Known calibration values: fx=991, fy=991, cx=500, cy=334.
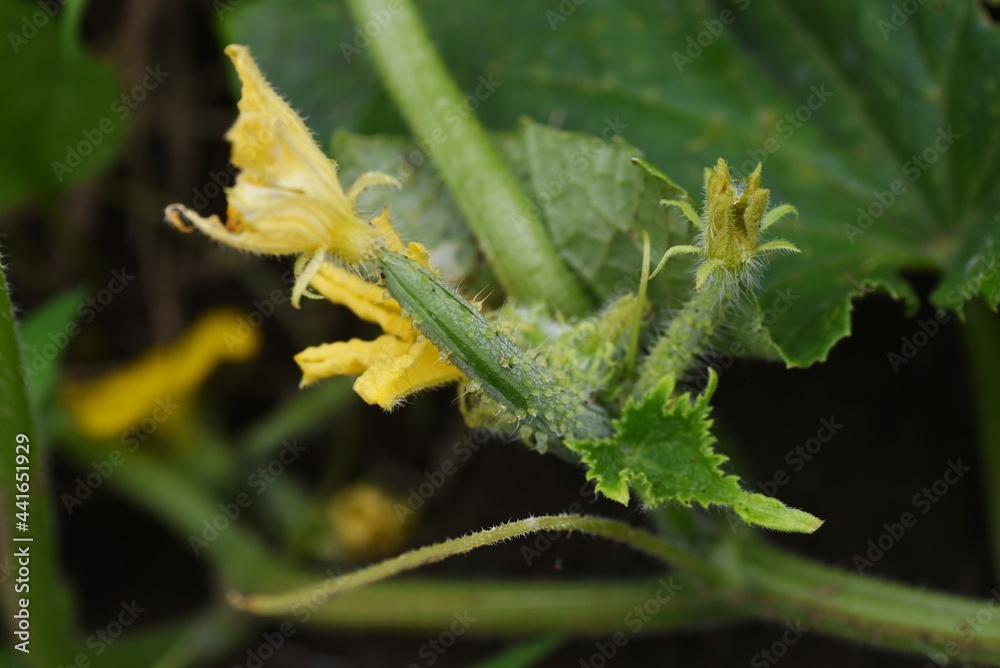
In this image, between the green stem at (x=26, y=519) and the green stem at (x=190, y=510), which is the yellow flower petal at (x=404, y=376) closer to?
the green stem at (x=26, y=519)

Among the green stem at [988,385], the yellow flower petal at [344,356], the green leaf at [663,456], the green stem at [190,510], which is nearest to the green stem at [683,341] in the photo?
the green leaf at [663,456]

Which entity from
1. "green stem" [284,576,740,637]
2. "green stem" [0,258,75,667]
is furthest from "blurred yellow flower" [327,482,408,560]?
"green stem" [0,258,75,667]

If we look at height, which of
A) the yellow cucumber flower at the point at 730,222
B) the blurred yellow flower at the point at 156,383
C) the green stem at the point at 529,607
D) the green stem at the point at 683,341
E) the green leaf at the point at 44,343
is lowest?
the green stem at the point at 529,607

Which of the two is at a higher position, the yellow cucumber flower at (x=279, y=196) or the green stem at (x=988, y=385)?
the yellow cucumber flower at (x=279, y=196)

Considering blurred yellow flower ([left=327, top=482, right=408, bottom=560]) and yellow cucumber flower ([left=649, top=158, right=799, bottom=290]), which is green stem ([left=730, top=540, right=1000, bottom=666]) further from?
blurred yellow flower ([left=327, top=482, right=408, bottom=560])

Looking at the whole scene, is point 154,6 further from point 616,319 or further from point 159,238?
point 616,319

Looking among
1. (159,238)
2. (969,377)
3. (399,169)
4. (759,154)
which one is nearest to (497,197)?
(399,169)

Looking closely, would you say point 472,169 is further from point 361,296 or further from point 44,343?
point 44,343
